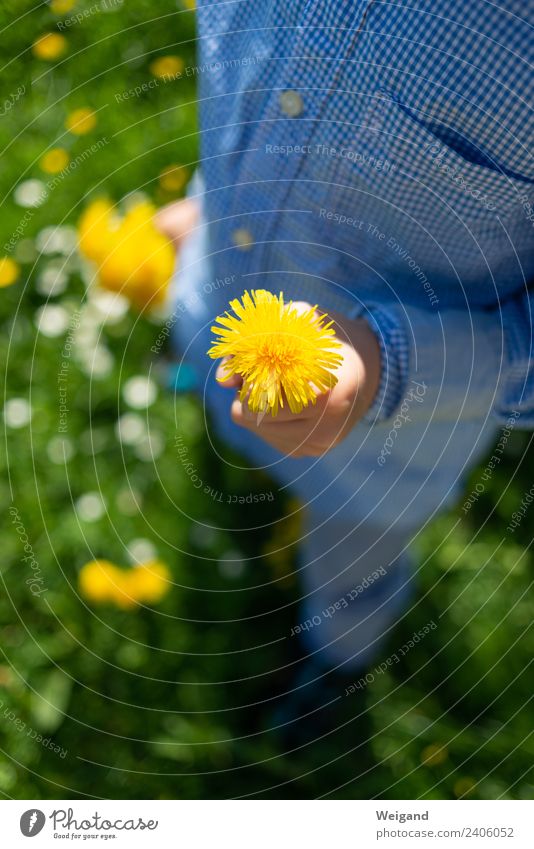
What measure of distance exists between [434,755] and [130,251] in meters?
0.69

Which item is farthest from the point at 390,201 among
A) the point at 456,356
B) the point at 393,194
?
the point at 456,356

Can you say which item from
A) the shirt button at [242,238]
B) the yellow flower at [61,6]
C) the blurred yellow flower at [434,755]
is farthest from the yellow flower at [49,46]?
the blurred yellow flower at [434,755]

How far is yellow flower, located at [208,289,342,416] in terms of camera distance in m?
0.42

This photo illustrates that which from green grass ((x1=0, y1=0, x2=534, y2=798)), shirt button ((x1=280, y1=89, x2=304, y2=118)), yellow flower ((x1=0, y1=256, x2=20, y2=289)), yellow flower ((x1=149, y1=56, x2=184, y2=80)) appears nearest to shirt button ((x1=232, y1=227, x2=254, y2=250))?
shirt button ((x1=280, y1=89, x2=304, y2=118))

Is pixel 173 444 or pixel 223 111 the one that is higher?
pixel 223 111

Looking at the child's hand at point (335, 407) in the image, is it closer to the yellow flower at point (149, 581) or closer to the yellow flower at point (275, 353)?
the yellow flower at point (275, 353)

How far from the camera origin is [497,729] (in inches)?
33.9

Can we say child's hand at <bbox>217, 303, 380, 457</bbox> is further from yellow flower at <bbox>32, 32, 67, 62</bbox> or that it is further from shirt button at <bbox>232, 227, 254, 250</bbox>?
yellow flower at <bbox>32, 32, 67, 62</bbox>

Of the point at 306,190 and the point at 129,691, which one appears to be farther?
the point at 129,691

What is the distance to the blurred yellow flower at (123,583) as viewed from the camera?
86 centimetres

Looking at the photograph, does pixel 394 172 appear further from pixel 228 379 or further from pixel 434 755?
pixel 434 755

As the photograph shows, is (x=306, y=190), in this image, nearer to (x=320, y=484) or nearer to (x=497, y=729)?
(x=320, y=484)

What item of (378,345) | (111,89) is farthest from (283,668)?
(111,89)
